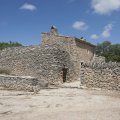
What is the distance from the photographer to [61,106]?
15.1 m

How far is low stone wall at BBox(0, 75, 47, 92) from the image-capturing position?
68.8ft

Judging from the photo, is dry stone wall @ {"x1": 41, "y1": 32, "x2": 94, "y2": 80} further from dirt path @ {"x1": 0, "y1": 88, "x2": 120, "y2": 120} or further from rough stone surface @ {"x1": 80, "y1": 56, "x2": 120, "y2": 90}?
dirt path @ {"x1": 0, "y1": 88, "x2": 120, "y2": 120}

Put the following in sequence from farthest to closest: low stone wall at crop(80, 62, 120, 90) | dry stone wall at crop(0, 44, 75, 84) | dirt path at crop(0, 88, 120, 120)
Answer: dry stone wall at crop(0, 44, 75, 84)
low stone wall at crop(80, 62, 120, 90)
dirt path at crop(0, 88, 120, 120)

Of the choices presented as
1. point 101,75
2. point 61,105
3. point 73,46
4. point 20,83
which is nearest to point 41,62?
point 73,46

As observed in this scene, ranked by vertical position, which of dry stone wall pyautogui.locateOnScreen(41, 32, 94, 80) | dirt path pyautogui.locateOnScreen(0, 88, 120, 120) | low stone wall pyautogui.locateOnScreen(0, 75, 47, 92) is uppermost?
dry stone wall pyautogui.locateOnScreen(41, 32, 94, 80)

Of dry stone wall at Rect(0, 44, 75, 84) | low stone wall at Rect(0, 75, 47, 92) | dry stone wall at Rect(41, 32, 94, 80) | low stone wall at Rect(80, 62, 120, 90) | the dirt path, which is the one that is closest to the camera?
the dirt path

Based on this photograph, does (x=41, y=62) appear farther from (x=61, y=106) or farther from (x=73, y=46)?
(x=61, y=106)

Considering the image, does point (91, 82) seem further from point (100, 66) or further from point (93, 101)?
point (93, 101)

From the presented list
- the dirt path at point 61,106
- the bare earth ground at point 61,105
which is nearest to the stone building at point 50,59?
the bare earth ground at point 61,105

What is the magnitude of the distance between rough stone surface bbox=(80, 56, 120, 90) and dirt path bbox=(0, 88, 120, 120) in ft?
2.68

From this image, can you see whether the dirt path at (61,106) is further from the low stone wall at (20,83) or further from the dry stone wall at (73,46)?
the dry stone wall at (73,46)

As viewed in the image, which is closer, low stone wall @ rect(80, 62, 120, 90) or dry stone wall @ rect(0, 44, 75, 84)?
low stone wall @ rect(80, 62, 120, 90)

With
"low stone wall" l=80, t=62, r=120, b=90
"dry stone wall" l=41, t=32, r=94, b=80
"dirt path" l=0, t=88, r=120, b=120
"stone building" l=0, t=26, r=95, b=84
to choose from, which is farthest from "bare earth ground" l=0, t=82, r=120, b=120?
"dry stone wall" l=41, t=32, r=94, b=80

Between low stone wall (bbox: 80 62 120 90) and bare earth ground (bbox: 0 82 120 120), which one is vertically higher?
low stone wall (bbox: 80 62 120 90)
